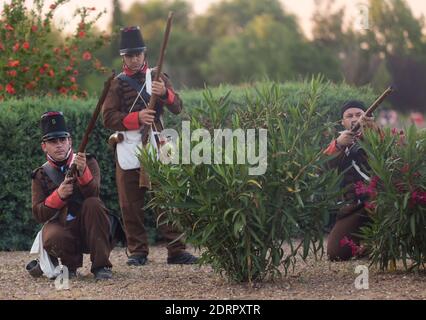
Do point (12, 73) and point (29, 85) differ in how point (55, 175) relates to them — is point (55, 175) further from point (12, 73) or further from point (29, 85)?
point (29, 85)

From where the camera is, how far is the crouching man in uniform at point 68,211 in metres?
7.74

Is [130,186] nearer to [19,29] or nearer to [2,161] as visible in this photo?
[2,161]

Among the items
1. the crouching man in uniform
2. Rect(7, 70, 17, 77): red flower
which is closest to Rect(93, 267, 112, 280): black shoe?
the crouching man in uniform

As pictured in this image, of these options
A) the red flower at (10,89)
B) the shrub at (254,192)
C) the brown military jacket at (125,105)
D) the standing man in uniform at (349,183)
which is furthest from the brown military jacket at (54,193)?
the red flower at (10,89)

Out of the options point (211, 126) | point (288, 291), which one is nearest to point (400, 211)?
point (288, 291)

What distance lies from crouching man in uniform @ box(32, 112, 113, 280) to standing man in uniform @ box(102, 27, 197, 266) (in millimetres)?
737

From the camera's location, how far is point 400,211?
23.2 ft

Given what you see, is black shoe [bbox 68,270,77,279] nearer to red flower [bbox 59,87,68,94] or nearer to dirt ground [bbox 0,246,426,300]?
dirt ground [bbox 0,246,426,300]

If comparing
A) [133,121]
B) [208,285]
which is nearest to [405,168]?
[208,285]

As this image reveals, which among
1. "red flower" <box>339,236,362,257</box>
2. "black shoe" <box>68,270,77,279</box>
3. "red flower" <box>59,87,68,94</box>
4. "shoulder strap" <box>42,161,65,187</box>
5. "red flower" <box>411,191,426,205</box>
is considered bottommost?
"black shoe" <box>68,270,77,279</box>

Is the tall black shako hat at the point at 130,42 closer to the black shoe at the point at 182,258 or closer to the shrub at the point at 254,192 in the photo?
the shrub at the point at 254,192

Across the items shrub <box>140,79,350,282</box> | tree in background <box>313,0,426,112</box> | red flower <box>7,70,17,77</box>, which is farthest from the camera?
tree in background <box>313,0,426,112</box>

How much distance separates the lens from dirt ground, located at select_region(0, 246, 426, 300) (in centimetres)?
686
